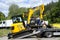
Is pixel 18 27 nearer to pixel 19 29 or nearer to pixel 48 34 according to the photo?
pixel 19 29

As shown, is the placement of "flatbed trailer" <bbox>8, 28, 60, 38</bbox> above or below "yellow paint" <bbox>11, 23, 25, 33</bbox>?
below

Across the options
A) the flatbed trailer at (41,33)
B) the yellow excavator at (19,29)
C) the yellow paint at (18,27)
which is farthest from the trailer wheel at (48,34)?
the yellow paint at (18,27)

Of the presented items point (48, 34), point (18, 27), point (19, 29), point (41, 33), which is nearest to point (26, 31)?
point (19, 29)

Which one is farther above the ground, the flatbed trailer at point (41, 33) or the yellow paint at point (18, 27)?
the yellow paint at point (18, 27)

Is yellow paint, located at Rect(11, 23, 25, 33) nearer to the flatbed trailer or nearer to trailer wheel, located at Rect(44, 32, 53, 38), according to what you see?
the flatbed trailer

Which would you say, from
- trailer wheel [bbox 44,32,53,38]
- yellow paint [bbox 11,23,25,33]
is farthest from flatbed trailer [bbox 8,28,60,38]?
yellow paint [bbox 11,23,25,33]

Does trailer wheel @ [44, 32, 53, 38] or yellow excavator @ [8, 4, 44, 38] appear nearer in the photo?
yellow excavator @ [8, 4, 44, 38]

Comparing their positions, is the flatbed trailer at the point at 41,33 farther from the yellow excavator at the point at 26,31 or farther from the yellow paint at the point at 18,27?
the yellow paint at the point at 18,27

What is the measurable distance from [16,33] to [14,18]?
76.5 inches

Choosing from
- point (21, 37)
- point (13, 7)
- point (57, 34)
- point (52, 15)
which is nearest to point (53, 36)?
point (57, 34)

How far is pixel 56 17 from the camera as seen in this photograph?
247ft

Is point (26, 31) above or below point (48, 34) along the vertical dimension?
above

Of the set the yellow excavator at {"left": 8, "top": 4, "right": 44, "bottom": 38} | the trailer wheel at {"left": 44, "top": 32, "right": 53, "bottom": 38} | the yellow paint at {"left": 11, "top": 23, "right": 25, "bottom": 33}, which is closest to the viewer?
the yellow excavator at {"left": 8, "top": 4, "right": 44, "bottom": 38}

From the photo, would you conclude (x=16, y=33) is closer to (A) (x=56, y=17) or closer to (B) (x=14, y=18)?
(B) (x=14, y=18)
